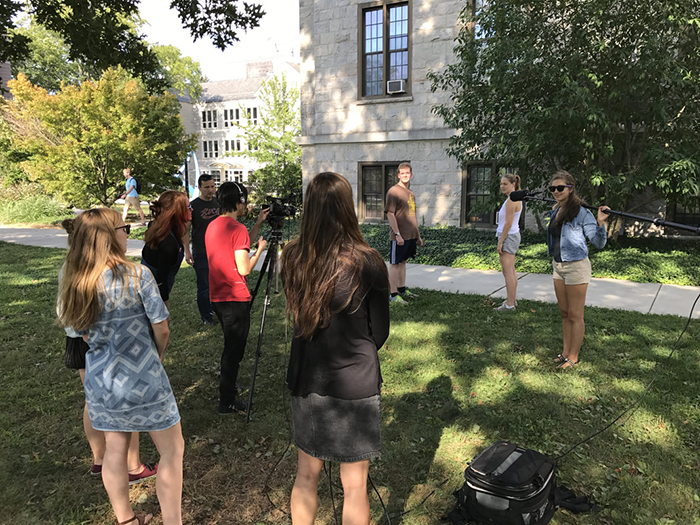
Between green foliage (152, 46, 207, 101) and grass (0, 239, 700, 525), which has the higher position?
green foliage (152, 46, 207, 101)

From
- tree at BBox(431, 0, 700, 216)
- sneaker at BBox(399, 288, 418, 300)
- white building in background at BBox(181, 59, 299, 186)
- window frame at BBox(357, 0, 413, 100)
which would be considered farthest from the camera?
white building in background at BBox(181, 59, 299, 186)

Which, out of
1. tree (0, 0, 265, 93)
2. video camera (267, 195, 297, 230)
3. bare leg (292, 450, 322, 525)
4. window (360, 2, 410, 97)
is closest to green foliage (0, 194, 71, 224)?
window (360, 2, 410, 97)

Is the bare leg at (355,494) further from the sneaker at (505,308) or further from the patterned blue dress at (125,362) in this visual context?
the sneaker at (505,308)

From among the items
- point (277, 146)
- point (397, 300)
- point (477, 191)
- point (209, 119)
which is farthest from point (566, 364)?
point (209, 119)

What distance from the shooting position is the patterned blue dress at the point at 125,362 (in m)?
2.62

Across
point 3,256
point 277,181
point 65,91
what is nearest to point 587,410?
point 3,256

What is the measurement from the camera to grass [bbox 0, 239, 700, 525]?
330cm

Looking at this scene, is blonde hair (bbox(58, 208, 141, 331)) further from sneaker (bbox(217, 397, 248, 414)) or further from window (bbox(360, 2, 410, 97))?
window (bbox(360, 2, 410, 97))

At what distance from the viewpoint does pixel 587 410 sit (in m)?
4.32

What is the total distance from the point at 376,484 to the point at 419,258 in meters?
7.96

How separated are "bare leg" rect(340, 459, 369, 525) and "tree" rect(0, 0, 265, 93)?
6.51m

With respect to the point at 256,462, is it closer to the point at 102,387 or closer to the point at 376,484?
the point at 376,484

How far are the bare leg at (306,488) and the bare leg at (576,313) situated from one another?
11.5 feet

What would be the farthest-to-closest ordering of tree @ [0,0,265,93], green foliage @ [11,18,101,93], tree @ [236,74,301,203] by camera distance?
green foliage @ [11,18,101,93] → tree @ [236,74,301,203] → tree @ [0,0,265,93]
